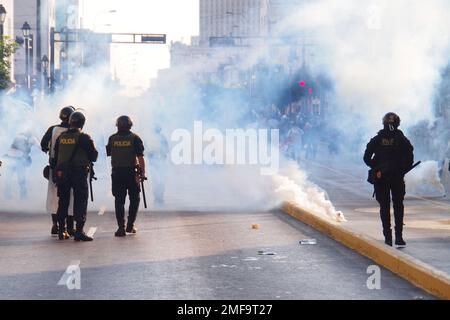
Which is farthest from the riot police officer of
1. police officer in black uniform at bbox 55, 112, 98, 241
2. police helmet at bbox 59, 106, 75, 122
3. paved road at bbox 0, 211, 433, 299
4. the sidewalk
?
the sidewalk

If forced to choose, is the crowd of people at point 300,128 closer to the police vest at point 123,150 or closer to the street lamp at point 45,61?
the street lamp at point 45,61

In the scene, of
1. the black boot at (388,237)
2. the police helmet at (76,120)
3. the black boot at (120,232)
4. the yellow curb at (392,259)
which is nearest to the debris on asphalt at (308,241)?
the yellow curb at (392,259)

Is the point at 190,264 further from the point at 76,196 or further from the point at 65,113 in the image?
the point at 65,113

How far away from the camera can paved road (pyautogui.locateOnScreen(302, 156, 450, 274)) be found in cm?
1418

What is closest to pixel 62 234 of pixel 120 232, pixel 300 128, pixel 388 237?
pixel 120 232

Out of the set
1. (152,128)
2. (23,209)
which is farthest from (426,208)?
(23,209)

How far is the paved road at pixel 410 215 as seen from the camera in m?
14.2

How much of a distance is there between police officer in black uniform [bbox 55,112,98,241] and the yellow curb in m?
3.47

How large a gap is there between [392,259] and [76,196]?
4903 mm

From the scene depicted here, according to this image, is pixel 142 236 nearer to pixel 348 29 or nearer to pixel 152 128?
pixel 152 128

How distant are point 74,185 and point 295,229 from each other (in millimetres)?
3702

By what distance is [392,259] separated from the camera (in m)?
12.5

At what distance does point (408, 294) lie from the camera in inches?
423

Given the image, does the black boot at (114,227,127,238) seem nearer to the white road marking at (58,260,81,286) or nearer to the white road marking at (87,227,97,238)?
the white road marking at (87,227,97,238)
